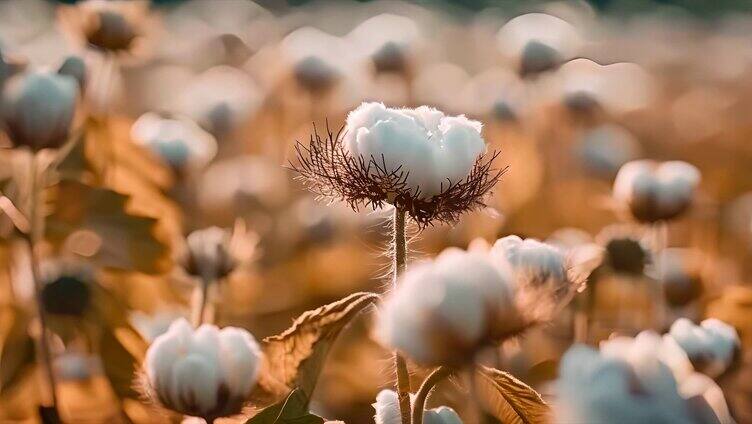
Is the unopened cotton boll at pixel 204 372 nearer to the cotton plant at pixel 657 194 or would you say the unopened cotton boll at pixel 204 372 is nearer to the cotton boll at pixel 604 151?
the cotton plant at pixel 657 194

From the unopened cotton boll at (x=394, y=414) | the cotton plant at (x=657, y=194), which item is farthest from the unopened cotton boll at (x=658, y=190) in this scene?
the unopened cotton boll at (x=394, y=414)

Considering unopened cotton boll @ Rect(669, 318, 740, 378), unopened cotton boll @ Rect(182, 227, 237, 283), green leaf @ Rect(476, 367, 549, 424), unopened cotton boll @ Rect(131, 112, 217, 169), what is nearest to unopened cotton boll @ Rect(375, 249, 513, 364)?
green leaf @ Rect(476, 367, 549, 424)

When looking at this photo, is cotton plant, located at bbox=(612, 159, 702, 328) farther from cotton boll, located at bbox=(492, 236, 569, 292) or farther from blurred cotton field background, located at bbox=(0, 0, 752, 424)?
cotton boll, located at bbox=(492, 236, 569, 292)

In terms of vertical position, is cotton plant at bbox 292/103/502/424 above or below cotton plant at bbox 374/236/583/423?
above

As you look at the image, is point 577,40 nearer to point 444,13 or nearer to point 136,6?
point 136,6

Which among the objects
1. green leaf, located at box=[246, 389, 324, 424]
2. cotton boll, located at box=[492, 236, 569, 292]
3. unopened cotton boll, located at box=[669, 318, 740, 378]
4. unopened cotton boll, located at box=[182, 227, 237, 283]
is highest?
cotton boll, located at box=[492, 236, 569, 292]

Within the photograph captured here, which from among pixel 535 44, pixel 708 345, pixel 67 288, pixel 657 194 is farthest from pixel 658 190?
pixel 535 44
